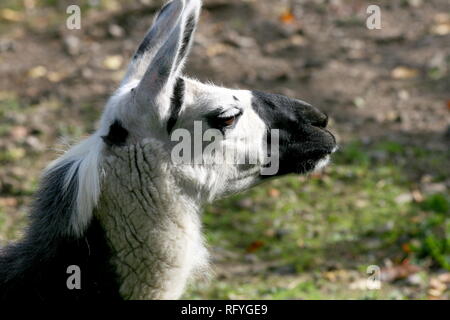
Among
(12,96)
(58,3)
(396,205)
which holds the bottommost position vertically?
(396,205)

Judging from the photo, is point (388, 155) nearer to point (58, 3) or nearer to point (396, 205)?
point (396, 205)

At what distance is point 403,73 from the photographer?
10.1m

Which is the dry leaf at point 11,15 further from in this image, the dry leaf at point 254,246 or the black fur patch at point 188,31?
the black fur patch at point 188,31

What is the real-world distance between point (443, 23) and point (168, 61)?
779 cm

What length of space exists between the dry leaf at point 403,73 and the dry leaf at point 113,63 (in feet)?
11.9

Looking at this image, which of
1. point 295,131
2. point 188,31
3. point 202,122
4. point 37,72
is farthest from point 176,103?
point 37,72

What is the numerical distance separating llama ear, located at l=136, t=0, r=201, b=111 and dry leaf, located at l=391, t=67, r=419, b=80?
6036mm

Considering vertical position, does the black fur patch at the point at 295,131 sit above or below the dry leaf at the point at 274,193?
above

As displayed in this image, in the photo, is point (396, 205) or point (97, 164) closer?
point (97, 164)

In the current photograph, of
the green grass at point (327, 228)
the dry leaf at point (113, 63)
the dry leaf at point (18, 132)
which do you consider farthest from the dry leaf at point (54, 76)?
the green grass at point (327, 228)

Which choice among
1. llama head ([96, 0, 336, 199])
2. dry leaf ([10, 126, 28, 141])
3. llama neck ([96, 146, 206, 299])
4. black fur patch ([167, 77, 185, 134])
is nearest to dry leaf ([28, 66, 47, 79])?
dry leaf ([10, 126, 28, 141])

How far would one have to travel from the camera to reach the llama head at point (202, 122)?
4414mm

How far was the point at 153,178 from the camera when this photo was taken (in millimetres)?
4480
